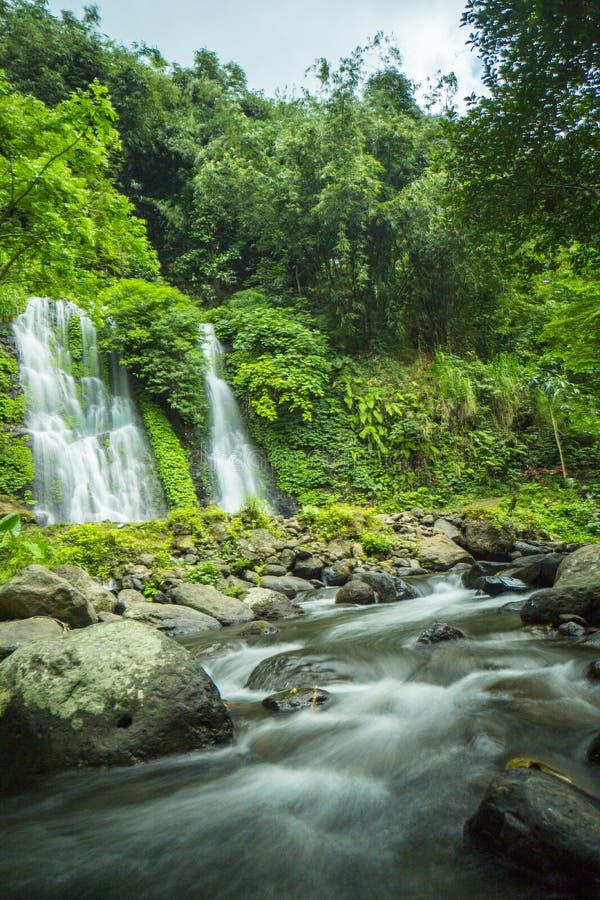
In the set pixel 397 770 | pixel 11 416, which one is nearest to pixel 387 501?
pixel 11 416

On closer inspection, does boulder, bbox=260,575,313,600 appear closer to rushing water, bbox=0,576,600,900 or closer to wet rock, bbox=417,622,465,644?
wet rock, bbox=417,622,465,644

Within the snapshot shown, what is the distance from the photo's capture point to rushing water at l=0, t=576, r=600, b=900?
6.34 ft

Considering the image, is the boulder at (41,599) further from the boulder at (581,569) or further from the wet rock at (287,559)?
the boulder at (581,569)

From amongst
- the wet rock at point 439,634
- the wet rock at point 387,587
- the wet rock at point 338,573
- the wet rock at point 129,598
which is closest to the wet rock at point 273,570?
the wet rock at point 338,573

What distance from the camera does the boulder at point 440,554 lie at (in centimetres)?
1017

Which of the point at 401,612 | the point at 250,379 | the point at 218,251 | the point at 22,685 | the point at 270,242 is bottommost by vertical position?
the point at 401,612

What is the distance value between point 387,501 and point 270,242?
11679 millimetres

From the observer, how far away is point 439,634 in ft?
17.4

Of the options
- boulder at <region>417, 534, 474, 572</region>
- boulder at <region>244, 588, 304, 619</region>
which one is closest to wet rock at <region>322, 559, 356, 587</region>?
boulder at <region>244, 588, 304, 619</region>

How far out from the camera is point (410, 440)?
50.2 feet

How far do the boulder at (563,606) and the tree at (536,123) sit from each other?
165 inches

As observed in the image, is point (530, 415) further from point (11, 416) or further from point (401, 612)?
point (11, 416)

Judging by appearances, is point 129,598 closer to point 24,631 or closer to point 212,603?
point 212,603

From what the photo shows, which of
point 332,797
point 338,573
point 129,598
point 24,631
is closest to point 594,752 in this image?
point 332,797
